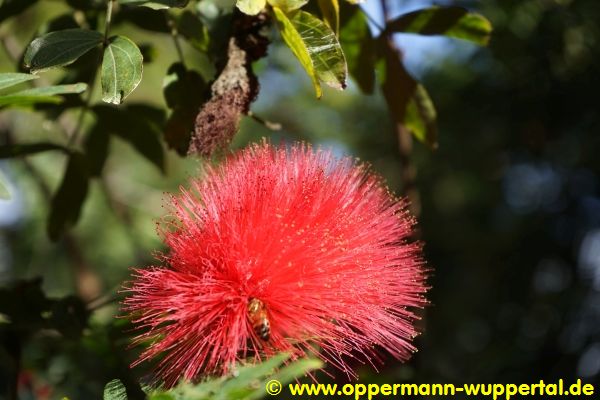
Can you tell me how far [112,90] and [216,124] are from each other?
263 millimetres

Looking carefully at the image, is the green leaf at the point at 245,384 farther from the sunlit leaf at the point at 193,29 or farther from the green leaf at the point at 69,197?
the green leaf at the point at 69,197

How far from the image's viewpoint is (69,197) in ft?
7.54

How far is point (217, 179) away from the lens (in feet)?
5.17

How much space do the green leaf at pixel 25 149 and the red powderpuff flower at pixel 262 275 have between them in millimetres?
731

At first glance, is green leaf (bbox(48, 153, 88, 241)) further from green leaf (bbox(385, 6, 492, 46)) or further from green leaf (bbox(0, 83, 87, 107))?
green leaf (bbox(385, 6, 492, 46))

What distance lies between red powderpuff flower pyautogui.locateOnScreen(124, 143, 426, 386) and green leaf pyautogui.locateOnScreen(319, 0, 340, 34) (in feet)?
0.94

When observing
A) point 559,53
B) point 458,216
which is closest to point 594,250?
point 559,53

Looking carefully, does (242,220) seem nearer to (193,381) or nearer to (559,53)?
(193,381)

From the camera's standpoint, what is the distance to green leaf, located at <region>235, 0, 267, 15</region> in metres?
1.53

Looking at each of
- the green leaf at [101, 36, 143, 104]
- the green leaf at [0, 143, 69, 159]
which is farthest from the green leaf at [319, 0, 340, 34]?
the green leaf at [0, 143, 69, 159]

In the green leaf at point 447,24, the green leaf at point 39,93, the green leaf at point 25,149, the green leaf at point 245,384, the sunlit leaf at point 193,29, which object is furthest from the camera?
the green leaf at point 25,149

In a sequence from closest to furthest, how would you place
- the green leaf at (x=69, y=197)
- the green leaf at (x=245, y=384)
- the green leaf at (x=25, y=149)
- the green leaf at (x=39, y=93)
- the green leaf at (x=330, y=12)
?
the green leaf at (x=245, y=384) < the green leaf at (x=39, y=93) < the green leaf at (x=330, y=12) < the green leaf at (x=25, y=149) < the green leaf at (x=69, y=197)

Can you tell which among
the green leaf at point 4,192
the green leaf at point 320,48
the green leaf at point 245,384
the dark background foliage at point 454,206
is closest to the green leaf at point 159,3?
Answer: the green leaf at point 320,48

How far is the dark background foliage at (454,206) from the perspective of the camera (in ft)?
7.70
